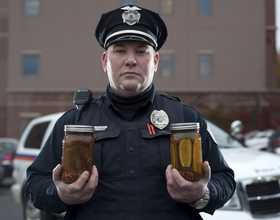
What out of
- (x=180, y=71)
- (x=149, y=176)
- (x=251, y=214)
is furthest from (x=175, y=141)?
(x=180, y=71)

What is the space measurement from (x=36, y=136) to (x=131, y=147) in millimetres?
4530

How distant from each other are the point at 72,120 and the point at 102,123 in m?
0.19

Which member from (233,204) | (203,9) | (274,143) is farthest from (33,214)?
(203,9)

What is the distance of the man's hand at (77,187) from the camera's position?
156cm

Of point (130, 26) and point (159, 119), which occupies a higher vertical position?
point (130, 26)

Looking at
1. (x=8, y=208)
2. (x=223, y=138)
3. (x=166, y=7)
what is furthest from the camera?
(x=166, y=7)

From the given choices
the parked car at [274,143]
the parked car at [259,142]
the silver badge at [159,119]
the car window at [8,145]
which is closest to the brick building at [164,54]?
the parked car at [259,142]

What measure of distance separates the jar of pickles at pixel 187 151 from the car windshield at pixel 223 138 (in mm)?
3064

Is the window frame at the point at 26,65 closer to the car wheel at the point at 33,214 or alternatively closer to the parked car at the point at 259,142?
the parked car at the point at 259,142

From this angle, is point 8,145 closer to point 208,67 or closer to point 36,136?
point 36,136

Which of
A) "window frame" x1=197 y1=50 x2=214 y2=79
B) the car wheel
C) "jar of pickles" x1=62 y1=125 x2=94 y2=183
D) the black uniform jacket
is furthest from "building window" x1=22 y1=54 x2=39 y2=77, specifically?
"jar of pickles" x1=62 y1=125 x2=94 y2=183

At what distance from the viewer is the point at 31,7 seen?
2377 cm

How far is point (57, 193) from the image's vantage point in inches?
70.3

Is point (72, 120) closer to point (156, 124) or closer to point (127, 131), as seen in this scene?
point (127, 131)
